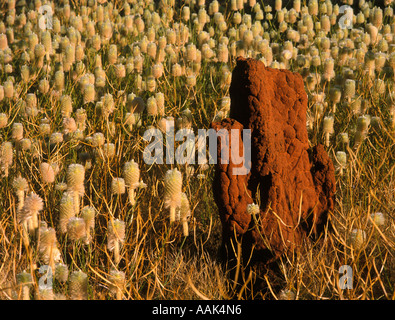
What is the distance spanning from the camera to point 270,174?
222cm

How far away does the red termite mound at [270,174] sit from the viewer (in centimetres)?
221

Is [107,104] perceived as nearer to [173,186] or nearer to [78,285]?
[173,186]

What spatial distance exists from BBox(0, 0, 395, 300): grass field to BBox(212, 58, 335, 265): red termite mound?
3.6 inches

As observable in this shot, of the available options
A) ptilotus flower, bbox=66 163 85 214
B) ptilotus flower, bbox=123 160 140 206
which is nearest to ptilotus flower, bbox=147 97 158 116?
ptilotus flower, bbox=123 160 140 206

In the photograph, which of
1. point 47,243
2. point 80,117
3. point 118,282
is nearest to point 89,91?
point 80,117

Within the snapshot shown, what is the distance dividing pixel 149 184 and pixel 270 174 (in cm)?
85

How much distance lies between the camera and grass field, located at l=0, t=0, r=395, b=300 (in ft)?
6.49

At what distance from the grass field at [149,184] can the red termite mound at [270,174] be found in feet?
0.30

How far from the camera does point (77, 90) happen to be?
4.03 m

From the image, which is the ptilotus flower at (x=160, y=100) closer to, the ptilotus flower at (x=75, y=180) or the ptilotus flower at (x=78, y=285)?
the ptilotus flower at (x=75, y=180)

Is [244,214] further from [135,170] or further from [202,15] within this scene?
[202,15]

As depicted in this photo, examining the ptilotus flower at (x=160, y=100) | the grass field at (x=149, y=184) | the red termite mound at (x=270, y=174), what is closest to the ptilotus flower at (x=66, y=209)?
the grass field at (x=149, y=184)
